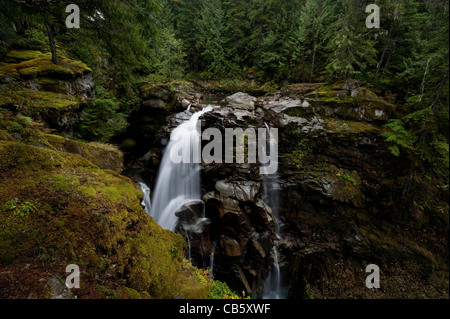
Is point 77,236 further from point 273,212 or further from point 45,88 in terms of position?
point 273,212

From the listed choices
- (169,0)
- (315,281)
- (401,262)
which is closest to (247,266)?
(315,281)

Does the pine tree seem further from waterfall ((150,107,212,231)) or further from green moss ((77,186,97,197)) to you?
green moss ((77,186,97,197))

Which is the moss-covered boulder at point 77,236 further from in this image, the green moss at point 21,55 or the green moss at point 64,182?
the green moss at point 21,55

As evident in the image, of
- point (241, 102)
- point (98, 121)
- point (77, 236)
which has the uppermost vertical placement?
point (241, 102)

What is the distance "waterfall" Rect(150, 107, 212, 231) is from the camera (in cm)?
995

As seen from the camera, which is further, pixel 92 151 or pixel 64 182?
pixel 92 151

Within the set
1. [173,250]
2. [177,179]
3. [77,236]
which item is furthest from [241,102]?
[77,236]

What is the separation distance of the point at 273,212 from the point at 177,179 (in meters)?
6.55

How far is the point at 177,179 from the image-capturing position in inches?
429

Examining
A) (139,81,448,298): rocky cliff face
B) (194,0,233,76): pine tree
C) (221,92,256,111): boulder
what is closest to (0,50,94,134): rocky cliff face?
(139,81,448,298): rocky cliff face

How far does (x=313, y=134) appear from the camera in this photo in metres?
10.8

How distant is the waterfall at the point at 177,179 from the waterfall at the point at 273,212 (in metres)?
4.42

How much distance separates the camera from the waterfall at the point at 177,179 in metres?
9.95
